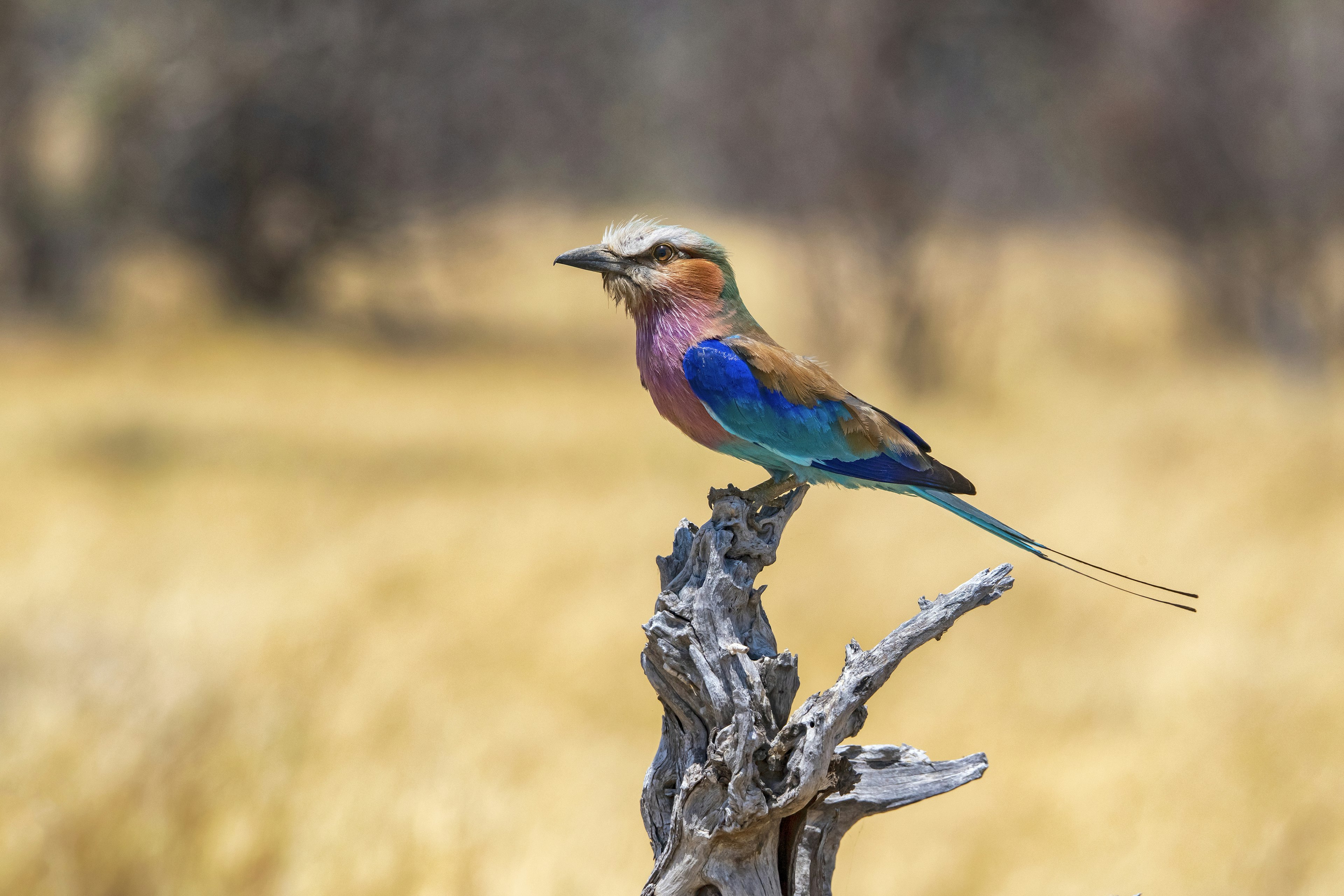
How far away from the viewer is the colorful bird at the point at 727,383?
2529 mm

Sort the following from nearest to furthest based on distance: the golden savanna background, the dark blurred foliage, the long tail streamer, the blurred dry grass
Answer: the long tail streamer < the blurred dry grass < the golden savanna background < the dark blurred foliage

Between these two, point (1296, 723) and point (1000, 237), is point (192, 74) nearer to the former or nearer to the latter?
point (1000, 237)

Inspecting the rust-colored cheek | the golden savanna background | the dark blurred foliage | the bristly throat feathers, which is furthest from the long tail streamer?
the dark blurred foliage

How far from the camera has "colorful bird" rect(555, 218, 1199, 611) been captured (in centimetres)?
253

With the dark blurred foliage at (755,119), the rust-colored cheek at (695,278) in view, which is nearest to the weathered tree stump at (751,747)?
the rust-colored cheek at (695,278)

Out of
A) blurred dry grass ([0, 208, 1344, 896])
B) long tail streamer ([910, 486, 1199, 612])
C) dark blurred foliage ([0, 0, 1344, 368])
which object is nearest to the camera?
long tail streamer ([910, 486, 1199, 612])

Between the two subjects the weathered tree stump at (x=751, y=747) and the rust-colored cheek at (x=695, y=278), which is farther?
the rust-colored cheek at (x=695, y=278)

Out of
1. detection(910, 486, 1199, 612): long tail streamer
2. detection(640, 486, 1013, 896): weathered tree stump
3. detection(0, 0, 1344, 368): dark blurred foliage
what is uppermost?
detection(0, 0, 1344, 368): dark blurred foliage

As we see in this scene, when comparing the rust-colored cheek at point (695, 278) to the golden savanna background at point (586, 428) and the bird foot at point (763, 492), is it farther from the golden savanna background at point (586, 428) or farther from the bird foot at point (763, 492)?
the golden savanna background at point (586, 428)

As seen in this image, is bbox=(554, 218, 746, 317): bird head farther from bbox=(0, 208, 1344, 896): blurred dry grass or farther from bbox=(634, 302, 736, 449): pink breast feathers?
bbox=(0, 208, 1344, 896): blurred dry grass

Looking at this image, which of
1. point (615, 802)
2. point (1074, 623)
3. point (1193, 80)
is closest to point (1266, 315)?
point (1193, 80)

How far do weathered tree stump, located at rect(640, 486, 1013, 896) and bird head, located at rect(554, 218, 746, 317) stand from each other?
1.47ft

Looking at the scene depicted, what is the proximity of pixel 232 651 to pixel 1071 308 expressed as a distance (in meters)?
14.2

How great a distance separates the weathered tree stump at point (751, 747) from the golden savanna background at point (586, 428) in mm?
1892
